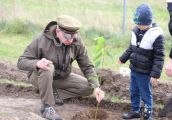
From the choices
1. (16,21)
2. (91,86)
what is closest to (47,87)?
(91,86)

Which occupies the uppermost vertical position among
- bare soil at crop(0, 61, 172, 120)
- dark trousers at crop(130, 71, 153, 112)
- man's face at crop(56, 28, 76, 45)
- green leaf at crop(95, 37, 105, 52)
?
green leaf at crop(95, 37, 105, 52)

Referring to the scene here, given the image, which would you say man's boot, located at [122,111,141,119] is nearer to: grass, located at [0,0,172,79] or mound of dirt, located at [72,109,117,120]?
mound of dirt, located at [72,109,117,120]

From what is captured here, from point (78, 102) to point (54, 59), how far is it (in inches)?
38.8

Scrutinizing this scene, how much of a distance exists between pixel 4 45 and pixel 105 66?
2732 mm

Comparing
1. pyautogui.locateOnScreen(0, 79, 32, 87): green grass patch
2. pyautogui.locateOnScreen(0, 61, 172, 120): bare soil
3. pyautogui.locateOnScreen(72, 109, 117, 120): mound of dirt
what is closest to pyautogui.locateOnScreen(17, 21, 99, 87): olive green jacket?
pyautogui.locateOnScreen(72, 109, 117, 120): mound of dirt

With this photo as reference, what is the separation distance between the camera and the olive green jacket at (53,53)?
5.75 m

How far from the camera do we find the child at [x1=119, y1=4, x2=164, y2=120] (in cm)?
532

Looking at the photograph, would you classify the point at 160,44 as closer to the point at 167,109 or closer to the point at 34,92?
the point at 167,109

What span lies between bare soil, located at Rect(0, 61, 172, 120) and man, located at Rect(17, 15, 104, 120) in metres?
0.30

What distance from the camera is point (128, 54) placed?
578 centimetres

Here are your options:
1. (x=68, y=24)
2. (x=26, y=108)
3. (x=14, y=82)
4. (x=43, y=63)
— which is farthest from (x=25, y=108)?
(x=68, y=24)

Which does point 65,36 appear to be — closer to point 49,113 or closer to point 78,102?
point 49,113

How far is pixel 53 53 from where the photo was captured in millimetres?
5836

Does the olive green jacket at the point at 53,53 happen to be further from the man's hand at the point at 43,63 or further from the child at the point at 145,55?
the child at the point at 145,55
